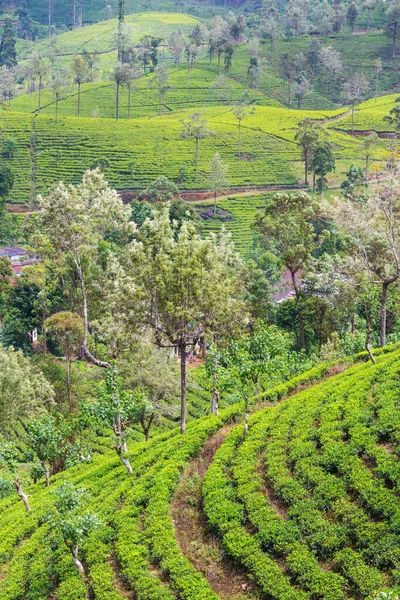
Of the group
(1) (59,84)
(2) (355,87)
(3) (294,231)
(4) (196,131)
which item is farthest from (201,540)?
(2) (355,87)

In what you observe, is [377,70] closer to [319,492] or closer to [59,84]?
[59,84]

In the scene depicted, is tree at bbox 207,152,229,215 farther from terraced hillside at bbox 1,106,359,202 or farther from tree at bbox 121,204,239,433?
tree at bbox 121,204,239,433

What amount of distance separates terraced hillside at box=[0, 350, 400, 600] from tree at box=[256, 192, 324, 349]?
67.1 ft

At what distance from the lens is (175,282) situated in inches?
998

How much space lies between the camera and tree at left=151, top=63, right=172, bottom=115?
125 m

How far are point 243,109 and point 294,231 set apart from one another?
6930 centimetres

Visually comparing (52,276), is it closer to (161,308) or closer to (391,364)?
(161,308)

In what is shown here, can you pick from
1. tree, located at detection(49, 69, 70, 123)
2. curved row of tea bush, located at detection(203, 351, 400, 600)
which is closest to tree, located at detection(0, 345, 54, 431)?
curved row of tea bush, located at detection(203, 351, 400, 600)

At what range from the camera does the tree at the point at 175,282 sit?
25109mm

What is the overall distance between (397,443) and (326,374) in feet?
29.5

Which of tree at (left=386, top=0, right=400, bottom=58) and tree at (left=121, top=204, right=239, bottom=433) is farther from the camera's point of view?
tree at (left=386, top=0, right=400, bottom=58)

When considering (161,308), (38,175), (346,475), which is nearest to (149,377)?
(161,308)

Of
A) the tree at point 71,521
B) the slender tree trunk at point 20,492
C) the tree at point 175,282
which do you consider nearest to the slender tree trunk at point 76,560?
the tree at point 71,521

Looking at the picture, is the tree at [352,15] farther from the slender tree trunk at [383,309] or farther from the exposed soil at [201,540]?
the exposed soil at [201,540]
